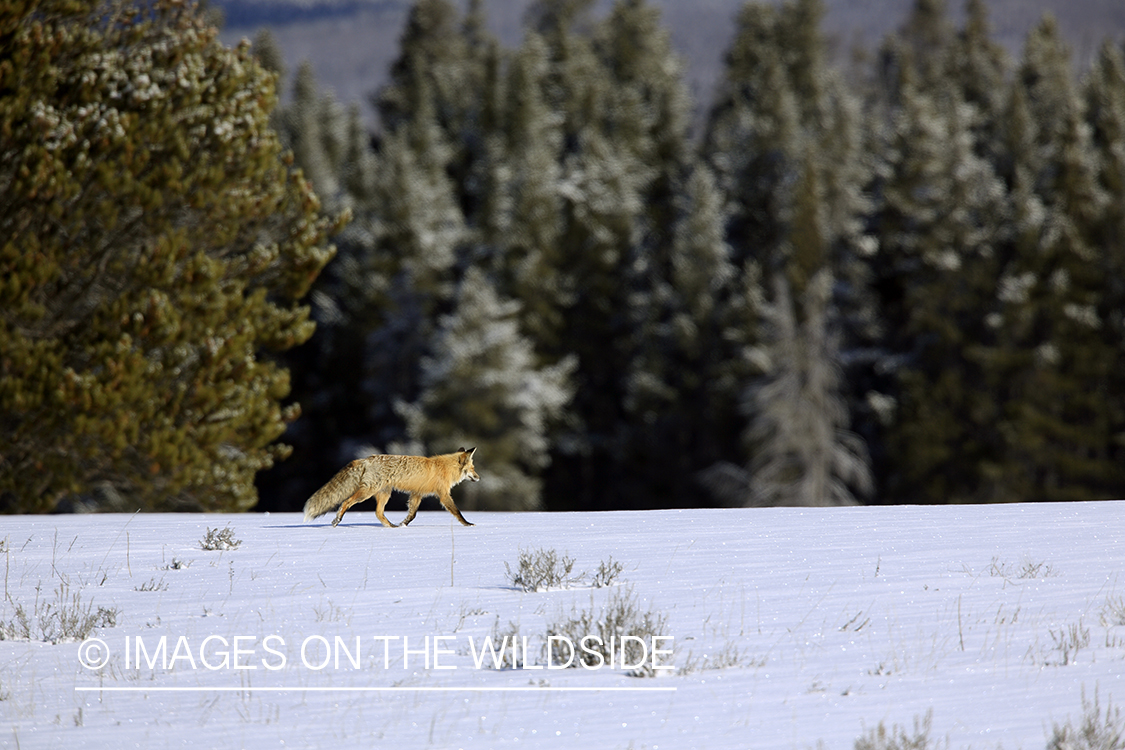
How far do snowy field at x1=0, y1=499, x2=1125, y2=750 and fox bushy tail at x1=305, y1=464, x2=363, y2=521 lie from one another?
1.31 ft

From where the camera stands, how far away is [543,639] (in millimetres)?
6055

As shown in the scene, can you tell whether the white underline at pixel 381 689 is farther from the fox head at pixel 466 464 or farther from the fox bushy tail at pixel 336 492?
the fox head at pixel 466 464

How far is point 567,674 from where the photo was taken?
5672 millimetres

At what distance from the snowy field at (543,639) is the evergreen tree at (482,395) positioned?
35.7 m

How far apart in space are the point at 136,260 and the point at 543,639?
16.5 metres

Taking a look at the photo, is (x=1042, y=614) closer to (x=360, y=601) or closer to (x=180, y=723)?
(x=360, y=601)

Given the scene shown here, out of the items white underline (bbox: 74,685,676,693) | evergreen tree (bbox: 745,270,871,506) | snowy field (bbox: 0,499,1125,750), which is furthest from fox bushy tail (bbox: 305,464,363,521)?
evergreen tree (bbox: 745,270,871,506)

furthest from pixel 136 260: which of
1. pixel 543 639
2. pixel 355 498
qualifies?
pixel 543 639

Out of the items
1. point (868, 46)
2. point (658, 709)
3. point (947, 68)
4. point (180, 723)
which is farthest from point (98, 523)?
point (868, 46)

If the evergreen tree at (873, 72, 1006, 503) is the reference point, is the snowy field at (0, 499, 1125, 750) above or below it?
below

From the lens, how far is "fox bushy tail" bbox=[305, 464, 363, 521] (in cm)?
954

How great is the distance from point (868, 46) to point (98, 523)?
10348 cm

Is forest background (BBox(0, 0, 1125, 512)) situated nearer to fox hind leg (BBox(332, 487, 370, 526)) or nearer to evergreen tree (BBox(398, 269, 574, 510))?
evergreen tree (BBox(398, 269, 574, 510))

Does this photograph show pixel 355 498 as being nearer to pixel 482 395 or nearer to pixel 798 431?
pixel 798 431
